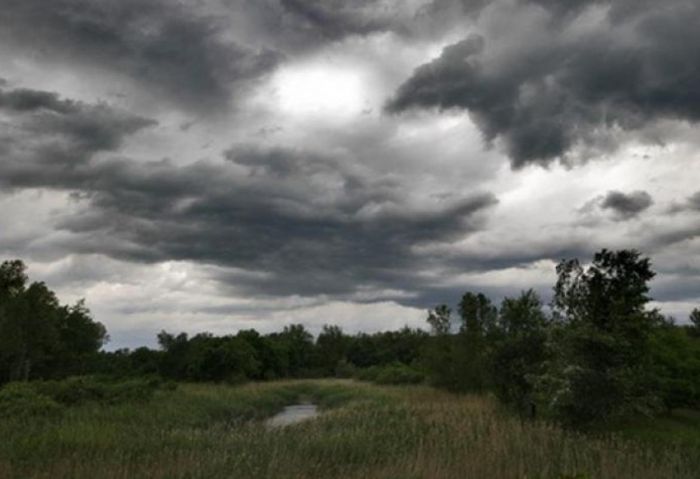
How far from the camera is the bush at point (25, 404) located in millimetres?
27531

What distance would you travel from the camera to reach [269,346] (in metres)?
85.9

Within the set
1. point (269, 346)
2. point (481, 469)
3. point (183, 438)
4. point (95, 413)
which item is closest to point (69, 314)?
point (269, 346)

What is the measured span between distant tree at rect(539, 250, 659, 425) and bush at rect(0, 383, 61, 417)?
70.8ft

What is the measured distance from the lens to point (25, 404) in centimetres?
2855

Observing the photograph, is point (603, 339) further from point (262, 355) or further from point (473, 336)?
point (262, 355)

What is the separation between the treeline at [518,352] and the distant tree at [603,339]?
4 centimetres

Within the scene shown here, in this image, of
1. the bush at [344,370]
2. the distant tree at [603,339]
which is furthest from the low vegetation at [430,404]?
the bush at [344,370]

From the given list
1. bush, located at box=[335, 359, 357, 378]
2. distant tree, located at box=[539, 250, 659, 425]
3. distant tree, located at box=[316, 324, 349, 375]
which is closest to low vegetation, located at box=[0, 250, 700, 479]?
distant tree, located at box=[539, 250, 659, 425]

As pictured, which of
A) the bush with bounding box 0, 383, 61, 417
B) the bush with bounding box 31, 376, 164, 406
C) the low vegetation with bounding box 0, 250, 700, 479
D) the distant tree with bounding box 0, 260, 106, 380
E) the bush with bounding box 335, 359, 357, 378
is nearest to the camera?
the low vegetation with bounding box 0, 250, 700, 479

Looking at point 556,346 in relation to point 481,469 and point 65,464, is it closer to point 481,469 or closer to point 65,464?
point 481,469

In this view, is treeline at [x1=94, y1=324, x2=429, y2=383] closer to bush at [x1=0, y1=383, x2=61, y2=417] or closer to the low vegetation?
the low vegetation

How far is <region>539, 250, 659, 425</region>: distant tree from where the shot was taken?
23047 millimetres

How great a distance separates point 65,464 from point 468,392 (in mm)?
30800

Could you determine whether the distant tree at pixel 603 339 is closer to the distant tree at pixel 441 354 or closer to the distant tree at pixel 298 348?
the distant tree at pixel 441 354
